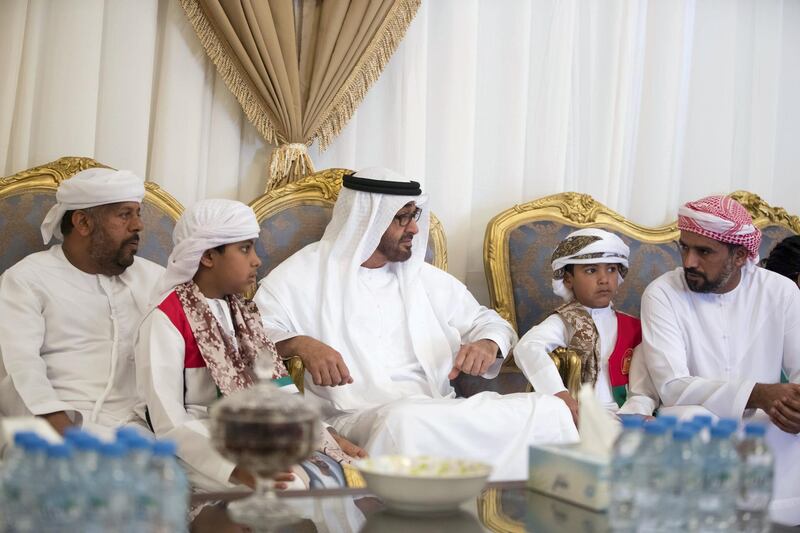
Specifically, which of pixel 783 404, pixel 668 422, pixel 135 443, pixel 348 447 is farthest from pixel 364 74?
pixel 135 443

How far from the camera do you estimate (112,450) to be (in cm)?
143

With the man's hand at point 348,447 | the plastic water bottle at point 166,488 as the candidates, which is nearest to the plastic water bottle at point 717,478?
the plastic water bottle at point 166,488

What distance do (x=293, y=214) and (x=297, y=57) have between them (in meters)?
0.74

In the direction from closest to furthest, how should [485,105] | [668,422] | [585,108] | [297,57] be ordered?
[668,422] → [297,57] → [485,105] → [585,108]

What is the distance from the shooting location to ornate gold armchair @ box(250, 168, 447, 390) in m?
4.10

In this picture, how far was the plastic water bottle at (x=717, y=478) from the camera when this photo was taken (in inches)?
66.6

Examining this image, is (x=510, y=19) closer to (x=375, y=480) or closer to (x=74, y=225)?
(x=74, y=225)

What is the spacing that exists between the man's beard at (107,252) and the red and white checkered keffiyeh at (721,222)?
7.05ft

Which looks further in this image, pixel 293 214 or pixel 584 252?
pixel 293 214

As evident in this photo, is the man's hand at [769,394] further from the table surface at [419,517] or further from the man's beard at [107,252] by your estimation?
the man's beard at [107,252]

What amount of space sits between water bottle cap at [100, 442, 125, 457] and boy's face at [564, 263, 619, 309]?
9.11ft

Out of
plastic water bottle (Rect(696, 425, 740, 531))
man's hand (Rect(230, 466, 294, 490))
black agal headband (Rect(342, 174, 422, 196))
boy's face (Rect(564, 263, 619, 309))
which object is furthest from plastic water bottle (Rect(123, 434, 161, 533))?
boy's face (Rect(564, 263, 619, 309))

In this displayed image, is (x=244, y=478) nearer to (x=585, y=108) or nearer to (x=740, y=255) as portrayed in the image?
(x=740, y=255)

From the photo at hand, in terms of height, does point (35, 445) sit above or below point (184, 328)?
below
